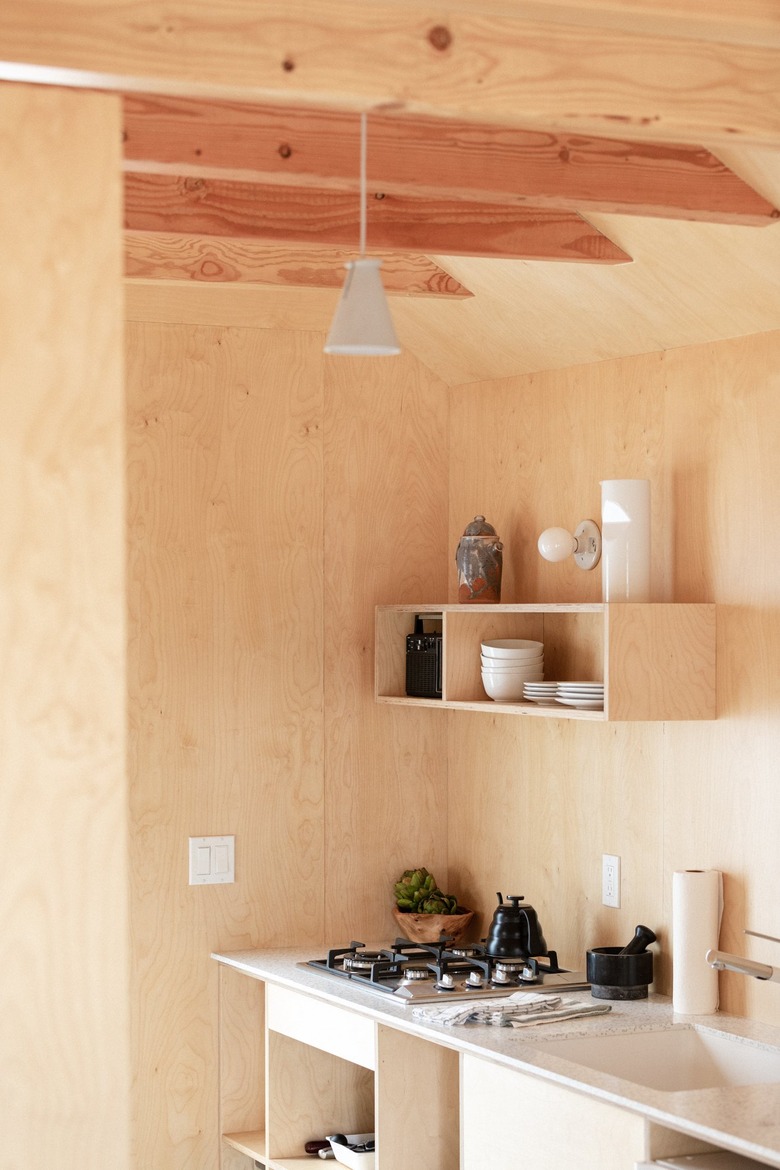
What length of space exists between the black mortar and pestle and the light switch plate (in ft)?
3.54

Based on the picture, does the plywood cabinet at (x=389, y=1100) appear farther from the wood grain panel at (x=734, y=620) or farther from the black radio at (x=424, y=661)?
the black radio at (x=424, y=661)

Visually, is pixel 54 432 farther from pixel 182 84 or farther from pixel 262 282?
pixel 262 282

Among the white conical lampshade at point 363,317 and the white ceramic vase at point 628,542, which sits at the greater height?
the white conical lampshade at point 363,317

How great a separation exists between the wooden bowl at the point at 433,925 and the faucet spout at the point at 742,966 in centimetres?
114

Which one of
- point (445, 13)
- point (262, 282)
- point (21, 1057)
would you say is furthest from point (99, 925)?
point (262, 282)

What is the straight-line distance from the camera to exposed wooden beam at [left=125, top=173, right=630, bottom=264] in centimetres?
338

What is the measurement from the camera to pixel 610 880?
389cm

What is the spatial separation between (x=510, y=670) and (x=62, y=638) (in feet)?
7.10

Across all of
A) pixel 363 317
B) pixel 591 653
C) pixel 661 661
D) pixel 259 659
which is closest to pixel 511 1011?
pixel 661 661

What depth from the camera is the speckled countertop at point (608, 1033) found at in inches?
103

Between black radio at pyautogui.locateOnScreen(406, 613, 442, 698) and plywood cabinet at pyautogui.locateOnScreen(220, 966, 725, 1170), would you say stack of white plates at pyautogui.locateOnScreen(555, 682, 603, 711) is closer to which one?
black radio at pyautogui.locateOnScreen(406, 613, 442, 698)

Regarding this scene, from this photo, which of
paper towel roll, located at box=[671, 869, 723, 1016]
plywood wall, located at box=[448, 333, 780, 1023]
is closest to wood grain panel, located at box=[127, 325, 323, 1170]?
plywood wall, located at box=[448, 333, 780, 1023]

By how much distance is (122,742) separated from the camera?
1937 millimetres

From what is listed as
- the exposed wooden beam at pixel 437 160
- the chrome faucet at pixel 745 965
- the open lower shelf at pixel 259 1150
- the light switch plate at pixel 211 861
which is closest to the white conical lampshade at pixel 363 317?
the exposed wooden beam at pixel 437 160
